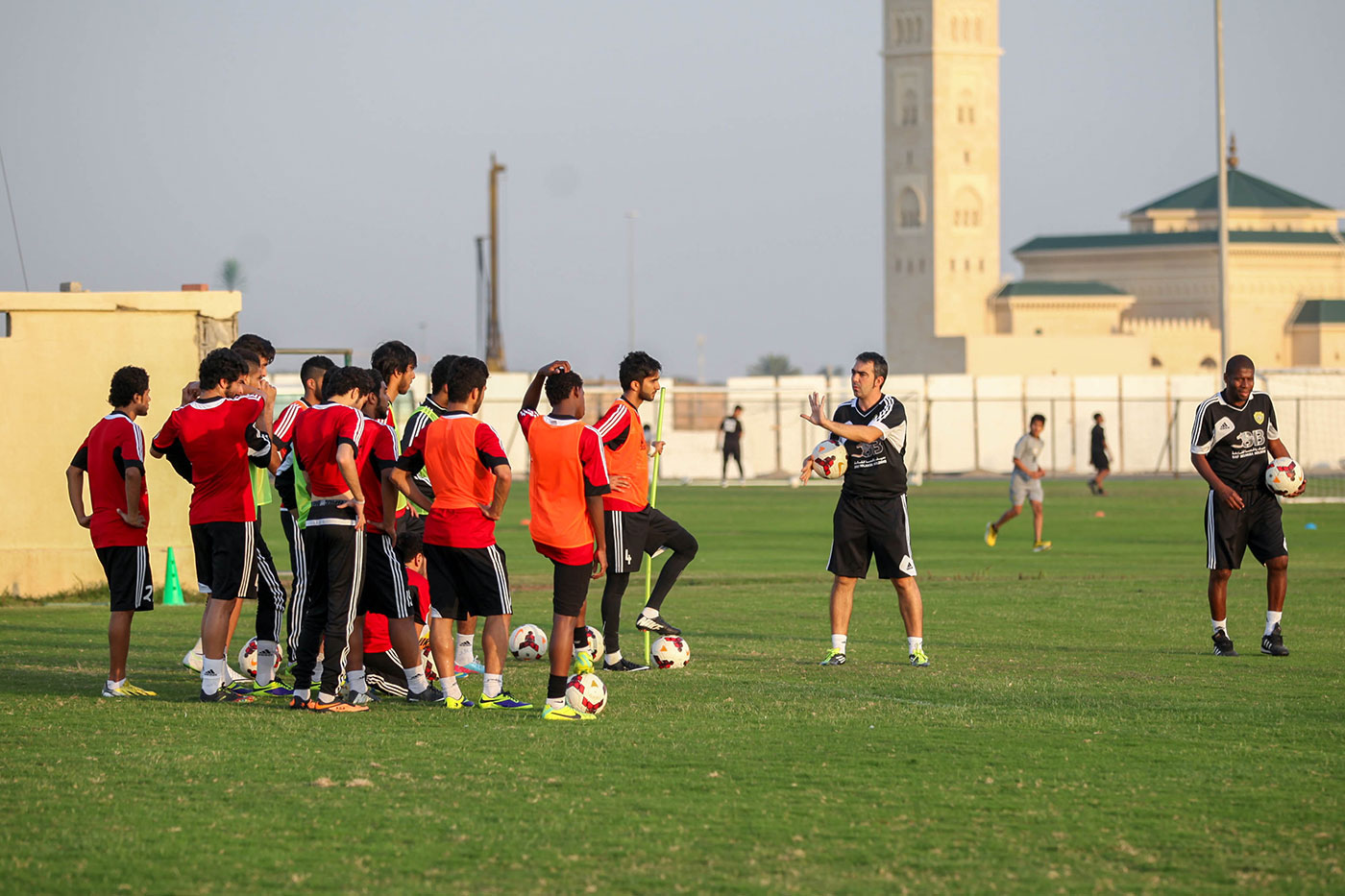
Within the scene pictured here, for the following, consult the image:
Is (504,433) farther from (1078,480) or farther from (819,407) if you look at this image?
(819,407)

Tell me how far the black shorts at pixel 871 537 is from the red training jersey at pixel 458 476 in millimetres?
2811

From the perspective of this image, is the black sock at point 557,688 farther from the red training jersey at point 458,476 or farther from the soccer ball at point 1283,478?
the soccer ball at point 1283,478

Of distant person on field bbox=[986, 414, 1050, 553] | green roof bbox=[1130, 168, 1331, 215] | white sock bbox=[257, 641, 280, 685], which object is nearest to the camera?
white sock bbox=[257, 641, 280, 685]

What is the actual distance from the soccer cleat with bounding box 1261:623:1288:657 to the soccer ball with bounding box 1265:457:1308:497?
95 cm

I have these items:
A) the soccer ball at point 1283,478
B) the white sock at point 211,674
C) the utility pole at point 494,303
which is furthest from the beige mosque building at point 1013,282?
the white sock at point 211,674

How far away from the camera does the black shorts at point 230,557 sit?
371 inches

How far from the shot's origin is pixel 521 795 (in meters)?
6.87

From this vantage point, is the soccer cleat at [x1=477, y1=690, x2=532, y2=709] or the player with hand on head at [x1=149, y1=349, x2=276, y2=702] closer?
the soccer cleat at [x1=477, y1=690, x2=532, y2=709]

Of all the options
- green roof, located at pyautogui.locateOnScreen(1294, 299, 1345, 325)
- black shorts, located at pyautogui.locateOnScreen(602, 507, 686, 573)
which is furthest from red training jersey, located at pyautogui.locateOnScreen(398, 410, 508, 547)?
green roof, located at pyautogui.locateOnScreen(1294, 299, 1345, 325)

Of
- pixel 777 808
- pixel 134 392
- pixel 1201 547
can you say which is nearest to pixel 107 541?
pixel 134 392

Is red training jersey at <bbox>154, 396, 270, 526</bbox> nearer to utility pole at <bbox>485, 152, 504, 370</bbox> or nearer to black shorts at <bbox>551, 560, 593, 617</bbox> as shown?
black shorts at <bbox>551, 560, 593, 617</bbox>

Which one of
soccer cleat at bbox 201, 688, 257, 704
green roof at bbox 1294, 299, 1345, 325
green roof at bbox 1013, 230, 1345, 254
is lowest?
soccer cleat at bbox 201, 688, 257, 704

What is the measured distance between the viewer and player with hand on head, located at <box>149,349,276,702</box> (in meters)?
9.34

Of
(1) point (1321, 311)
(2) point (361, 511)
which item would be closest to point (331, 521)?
(2) point (361, 511)
